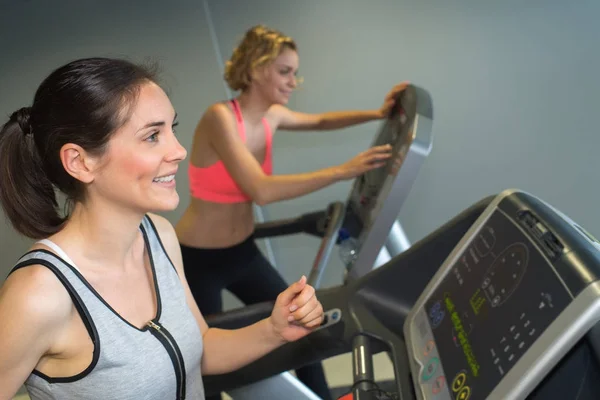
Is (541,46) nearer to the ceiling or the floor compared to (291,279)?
nearer to the ceiling

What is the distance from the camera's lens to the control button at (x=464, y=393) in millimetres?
801

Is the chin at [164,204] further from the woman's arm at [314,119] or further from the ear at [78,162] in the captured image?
the woman's arm at [314,119]

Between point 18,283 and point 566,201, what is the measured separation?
2.66 metres

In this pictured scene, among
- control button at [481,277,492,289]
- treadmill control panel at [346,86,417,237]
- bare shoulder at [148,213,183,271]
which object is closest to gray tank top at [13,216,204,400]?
bare shoulder at [148,213,183,271]

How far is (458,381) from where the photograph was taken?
84 centimetres

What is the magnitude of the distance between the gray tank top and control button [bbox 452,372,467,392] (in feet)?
1.62

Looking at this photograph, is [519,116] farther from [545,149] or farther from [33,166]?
[33,166]

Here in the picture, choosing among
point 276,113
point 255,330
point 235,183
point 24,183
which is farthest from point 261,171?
point 24,183

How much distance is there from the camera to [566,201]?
117 inches

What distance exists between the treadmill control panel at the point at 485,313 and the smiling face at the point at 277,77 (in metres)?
1.18

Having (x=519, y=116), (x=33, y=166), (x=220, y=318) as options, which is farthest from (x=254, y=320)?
(x=519, y=116)

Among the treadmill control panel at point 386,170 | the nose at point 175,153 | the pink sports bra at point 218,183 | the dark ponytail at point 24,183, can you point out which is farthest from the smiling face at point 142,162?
the pink sports bra at point 218,183

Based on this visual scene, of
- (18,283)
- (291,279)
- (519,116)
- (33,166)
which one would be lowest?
(291,279)

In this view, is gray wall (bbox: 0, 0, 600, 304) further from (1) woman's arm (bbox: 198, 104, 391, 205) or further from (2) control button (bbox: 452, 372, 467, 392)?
(2) control button (bbox: 452, 372, 467, 392)
